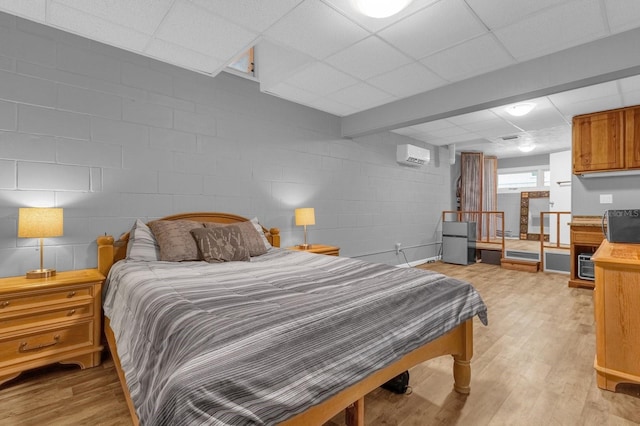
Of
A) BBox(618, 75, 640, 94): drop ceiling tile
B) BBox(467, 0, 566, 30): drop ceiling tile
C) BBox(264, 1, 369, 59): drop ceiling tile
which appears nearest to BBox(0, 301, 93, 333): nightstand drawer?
BBox(264, 1, 369, 59): drop ceiling tile

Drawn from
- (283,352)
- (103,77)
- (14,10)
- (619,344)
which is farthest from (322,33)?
(619,344)

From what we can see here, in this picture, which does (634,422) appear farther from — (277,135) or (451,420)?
(277,135)

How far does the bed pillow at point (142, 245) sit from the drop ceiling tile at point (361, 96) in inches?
98.8

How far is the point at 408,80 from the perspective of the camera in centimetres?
334

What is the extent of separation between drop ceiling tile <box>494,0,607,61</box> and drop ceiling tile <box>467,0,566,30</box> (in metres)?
0.07

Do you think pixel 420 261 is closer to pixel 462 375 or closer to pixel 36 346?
pixel 462 375

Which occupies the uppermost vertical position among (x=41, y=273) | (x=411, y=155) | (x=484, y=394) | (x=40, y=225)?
(x=411, y=155)

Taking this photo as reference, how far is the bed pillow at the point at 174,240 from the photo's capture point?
255 cm

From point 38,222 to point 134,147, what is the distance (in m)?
0.96

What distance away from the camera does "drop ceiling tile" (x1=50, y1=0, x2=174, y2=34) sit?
2137 mm

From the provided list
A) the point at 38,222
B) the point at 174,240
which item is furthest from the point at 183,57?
the point at 38,222

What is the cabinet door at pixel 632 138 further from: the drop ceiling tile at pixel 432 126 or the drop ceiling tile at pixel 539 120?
the drop ceiling tile at pixel 432 126

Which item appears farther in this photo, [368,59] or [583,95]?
[583,95]

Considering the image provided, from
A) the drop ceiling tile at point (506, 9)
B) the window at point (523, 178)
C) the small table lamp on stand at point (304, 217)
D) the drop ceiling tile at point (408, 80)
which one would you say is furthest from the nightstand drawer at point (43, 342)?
the window at point (523, 178)
